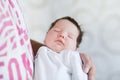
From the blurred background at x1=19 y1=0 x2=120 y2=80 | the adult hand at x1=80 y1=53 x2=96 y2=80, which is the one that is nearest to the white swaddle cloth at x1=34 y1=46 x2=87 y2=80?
the adult hand at x1=80 y1=53 x2=96 y2=80

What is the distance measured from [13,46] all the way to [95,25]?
1.09 meters

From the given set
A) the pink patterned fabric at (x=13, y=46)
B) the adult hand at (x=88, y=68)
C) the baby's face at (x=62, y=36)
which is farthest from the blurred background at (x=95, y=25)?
the pink patterned fabric at (x=13, y=46)

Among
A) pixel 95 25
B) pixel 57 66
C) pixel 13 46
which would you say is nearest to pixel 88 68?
pixel 57 66

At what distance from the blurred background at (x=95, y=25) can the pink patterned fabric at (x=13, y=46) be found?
0.95m

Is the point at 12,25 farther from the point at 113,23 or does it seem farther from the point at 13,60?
the point at 113,23

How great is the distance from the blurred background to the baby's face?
1.94 ft

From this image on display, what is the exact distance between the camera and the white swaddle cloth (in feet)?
2.29

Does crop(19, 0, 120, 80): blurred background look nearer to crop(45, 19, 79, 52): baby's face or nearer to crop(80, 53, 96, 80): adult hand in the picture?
crop(45, 19, 79, 52): baby's face

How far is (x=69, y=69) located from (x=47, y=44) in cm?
18

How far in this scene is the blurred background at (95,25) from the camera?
5.22 feet

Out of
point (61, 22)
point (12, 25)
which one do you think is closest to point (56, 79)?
point (12, 25)

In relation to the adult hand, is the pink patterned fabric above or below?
above

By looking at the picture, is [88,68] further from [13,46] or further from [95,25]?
[95,25]

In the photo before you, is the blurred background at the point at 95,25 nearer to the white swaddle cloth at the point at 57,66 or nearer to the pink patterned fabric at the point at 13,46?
the white swaddle cloth at the point at 57,66
